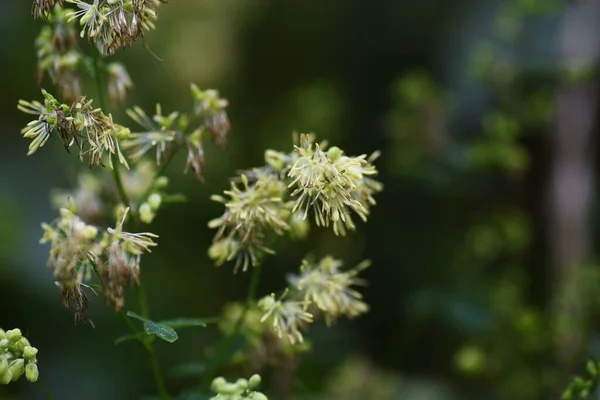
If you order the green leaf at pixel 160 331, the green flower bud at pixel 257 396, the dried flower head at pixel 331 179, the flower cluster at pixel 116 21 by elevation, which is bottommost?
the green flower bud at pixel 257 396

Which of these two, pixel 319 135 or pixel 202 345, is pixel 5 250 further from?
pixel 319 135

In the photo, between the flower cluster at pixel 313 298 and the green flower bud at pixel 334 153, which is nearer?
the green flower bud at pixel 334 153

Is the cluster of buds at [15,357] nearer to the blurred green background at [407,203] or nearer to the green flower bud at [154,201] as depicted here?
the green flower bud at [154,201]

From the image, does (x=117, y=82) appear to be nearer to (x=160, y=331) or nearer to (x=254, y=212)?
(x=254, y=212)

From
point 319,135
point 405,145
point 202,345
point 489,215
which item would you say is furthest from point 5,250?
point 489,215

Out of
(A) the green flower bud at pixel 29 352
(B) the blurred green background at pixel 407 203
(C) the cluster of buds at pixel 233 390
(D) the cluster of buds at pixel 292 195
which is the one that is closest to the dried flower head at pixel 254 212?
(D) the cluster of buds at pixel 292 195

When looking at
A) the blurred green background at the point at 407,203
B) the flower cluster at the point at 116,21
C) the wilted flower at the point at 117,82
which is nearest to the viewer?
the flower cluster at the point at 116,21

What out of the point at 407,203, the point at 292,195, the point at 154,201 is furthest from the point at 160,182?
the point at 407,203

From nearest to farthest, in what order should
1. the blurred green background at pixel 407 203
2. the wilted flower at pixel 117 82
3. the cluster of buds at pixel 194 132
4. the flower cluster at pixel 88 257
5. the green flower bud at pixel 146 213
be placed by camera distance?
the flower cluster at pixel 88 257 < the green flower bud at pixel 146 213 < the cluster of buds at pixel 194 132 < the wilted flower at pixel 117 82 < the blurred green background at pixel 407 203
